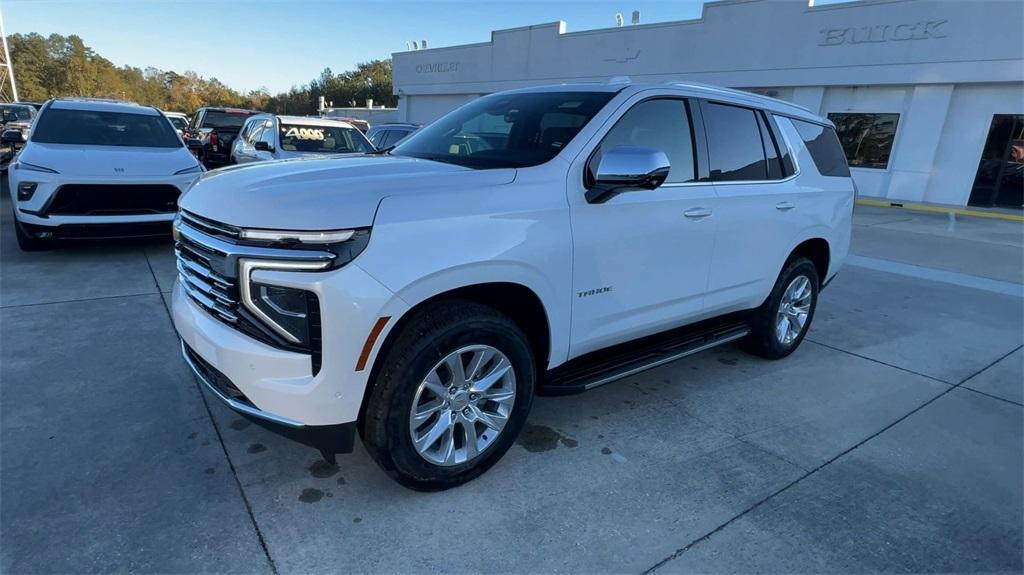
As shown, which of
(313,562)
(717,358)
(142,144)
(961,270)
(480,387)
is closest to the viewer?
(313,562)

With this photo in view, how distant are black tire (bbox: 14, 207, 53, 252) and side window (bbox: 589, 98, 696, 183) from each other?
661cm

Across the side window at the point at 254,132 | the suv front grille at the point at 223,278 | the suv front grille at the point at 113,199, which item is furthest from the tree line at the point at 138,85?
the suv front grille at the point at 223,278

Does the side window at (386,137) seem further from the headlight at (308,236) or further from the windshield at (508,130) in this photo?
the headlight at (308,236)

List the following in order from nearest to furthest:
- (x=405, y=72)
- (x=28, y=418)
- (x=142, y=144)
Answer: (x=28, y=418) → (x=142, y=144) → (x=405, y=72)

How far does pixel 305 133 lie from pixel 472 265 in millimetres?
8260

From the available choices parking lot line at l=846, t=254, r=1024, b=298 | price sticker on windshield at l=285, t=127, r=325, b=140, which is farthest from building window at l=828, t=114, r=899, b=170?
price sticker on windshield at l=285, t=127, r=325, b=140

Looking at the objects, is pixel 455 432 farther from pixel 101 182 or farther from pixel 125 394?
pixel 101 182

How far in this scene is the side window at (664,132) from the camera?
3197 mm

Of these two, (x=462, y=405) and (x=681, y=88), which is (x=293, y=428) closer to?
(x=462, y=405)

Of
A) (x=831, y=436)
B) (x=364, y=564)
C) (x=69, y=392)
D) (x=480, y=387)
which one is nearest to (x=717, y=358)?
(x=831, y=436)

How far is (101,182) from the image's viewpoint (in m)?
6.18

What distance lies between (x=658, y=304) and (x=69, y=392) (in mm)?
3646

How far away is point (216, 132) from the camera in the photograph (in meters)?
15.2

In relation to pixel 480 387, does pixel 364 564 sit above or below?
below
